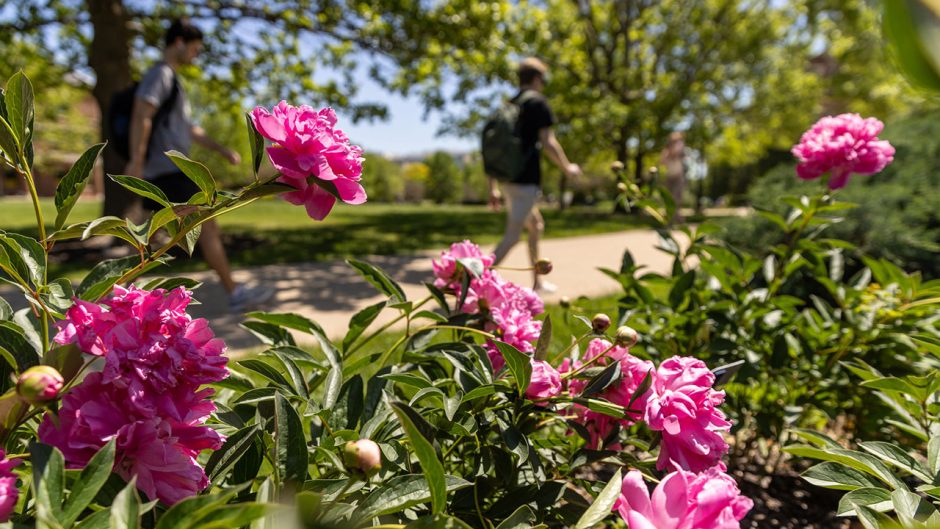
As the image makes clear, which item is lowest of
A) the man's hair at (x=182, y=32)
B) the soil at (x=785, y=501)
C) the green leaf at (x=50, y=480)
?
the soil at (x=785, y=501)

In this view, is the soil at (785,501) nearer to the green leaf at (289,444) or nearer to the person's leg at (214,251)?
the green leaf at (289,444)

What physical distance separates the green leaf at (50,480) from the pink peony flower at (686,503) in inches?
25.2

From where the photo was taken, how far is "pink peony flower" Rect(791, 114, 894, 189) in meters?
1.92

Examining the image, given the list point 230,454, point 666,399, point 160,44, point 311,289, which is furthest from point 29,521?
point 160,44

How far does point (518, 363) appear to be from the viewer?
3.08 feet

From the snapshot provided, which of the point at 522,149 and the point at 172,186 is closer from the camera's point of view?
the point at 172,186

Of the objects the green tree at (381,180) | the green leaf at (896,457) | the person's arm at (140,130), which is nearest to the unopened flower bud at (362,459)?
the green leaf at (896,457)

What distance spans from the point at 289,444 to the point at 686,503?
1.72 ft

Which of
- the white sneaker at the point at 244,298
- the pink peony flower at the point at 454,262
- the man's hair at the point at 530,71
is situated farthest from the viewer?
the man's hair at the point at 530,71

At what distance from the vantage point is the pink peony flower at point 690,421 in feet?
2.96

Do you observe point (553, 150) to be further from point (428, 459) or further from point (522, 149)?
point (428, 459)

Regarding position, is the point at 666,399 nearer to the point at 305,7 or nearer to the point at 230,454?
the point at 230,454

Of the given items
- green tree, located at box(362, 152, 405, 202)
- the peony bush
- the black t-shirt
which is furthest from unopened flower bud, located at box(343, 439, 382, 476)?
green tree, located at box(362, 152, 405, 202)

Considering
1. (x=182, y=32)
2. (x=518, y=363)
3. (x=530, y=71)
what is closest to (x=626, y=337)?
(x=518, y=363)
